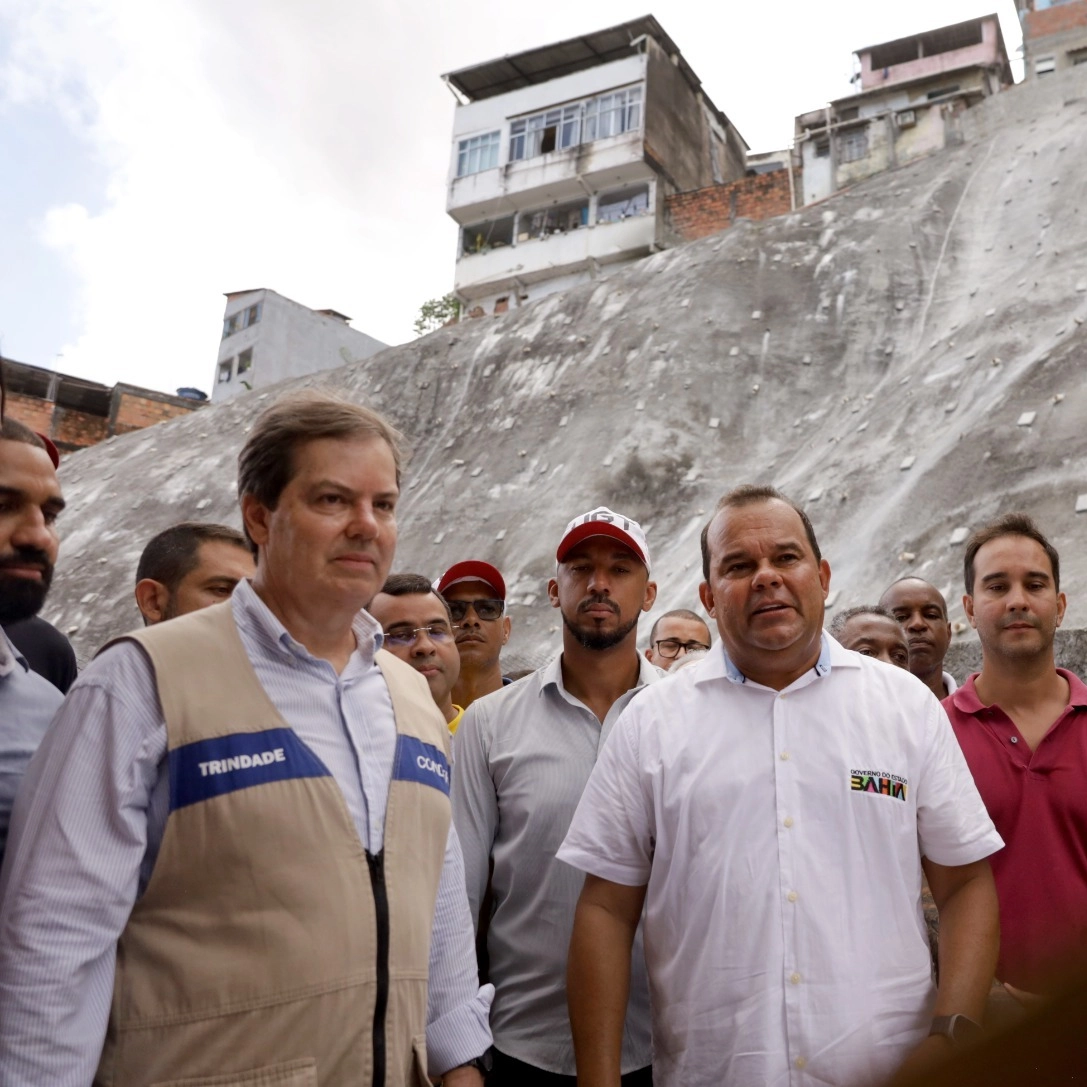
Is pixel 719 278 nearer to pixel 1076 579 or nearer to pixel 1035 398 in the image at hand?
pixel 1035 398

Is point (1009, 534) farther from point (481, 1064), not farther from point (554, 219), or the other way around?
point (554, 219)

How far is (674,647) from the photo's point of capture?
5590 mm

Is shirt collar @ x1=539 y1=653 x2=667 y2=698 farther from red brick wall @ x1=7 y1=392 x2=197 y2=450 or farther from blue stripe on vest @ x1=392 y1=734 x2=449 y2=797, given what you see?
red brick wall @ x1=7 y1=392 x2=197 y2=450

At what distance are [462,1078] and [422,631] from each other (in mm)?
1891

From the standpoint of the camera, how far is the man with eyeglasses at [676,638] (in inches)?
220

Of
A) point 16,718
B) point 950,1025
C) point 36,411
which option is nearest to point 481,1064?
point 950,1025

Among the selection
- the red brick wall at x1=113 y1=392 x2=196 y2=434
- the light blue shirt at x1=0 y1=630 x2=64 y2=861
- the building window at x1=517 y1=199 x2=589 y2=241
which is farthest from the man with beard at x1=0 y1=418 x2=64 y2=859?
the building window at x1=517 y1=199 x2=589 y2=241

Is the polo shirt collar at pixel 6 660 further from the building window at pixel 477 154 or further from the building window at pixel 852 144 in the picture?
the building window at pixel 477 154

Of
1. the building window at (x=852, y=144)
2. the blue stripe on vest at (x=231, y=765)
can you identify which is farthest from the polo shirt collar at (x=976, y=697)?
the building window at (x=852, y=144)

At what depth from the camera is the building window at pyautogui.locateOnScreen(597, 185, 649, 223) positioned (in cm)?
3219

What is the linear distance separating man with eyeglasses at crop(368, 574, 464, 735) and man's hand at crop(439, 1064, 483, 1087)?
162 centimetres

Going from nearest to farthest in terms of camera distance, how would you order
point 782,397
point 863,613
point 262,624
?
point 262,624
point 863,613
point 782,397

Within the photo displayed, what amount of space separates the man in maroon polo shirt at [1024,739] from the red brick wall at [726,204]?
26.9 metres

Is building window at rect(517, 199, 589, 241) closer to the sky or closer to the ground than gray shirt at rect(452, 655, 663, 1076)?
closer to the sky
